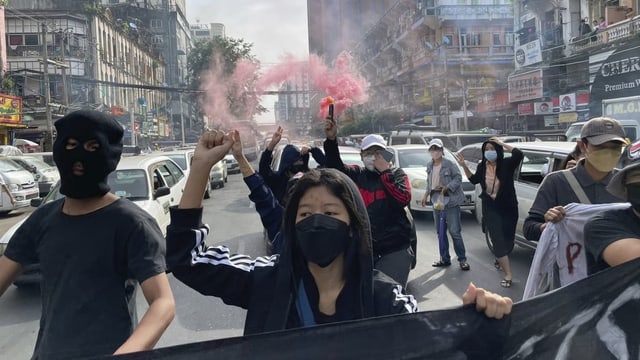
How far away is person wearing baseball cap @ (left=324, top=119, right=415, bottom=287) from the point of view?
3.91m

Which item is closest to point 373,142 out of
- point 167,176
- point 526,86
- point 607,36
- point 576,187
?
point 576,187

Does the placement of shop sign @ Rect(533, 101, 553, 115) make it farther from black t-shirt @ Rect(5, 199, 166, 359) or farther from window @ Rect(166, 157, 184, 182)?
black t-shirt @ Rect(5, 199, 166, 359)

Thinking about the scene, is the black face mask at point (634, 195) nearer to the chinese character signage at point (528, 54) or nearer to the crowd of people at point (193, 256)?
the crowd of people at point (193, 256)

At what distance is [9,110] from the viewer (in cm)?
2645

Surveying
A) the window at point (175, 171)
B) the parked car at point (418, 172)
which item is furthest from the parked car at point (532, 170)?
the window at point (175, 171)

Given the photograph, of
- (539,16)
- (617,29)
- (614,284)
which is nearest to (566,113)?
(617,29)

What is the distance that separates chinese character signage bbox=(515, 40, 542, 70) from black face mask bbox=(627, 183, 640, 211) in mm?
30074

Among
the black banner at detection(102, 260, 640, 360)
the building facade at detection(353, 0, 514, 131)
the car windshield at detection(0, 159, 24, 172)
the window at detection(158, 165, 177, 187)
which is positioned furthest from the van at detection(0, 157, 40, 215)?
the building facade at detection(353, 0, 514, 131)

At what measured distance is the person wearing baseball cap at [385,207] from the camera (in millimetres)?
3906

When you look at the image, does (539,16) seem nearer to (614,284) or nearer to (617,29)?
(617,29)

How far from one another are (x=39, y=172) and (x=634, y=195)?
→ 16.7m

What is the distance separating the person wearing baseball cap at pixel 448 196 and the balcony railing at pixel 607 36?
60.4 ft

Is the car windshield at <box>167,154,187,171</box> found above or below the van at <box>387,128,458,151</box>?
below

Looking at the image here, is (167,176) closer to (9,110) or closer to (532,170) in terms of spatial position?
(532,170)
